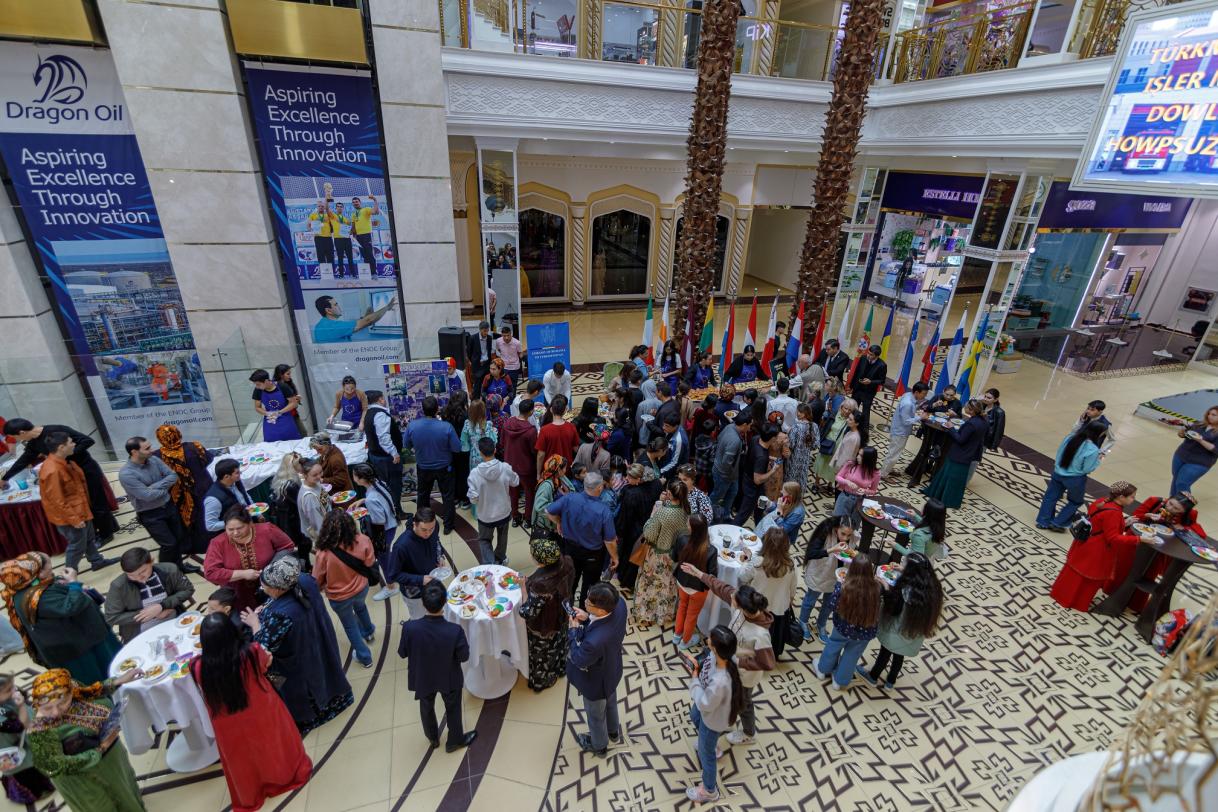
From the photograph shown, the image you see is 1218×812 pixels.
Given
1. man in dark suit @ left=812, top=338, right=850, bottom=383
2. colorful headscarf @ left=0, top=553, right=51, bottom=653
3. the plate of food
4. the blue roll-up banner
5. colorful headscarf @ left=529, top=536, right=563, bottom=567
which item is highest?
the blue roll-up banner

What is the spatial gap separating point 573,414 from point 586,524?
13.5ft

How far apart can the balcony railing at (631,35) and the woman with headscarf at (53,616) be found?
9326 mm

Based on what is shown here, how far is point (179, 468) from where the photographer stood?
5.92m

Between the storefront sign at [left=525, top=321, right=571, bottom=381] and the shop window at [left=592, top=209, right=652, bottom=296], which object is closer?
the storefront sign at [left=525, top=321, right=571, bottom=381]

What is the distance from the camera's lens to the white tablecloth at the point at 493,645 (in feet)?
→ 15.3

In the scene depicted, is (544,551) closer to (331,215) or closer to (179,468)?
(179,468)

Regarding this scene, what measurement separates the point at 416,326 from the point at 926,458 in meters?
8.13

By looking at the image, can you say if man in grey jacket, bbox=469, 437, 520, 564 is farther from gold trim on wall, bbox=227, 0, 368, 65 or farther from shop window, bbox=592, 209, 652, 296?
shop window, bbox=592, 209, 652, 296

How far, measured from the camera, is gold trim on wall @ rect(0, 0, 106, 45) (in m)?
6.36

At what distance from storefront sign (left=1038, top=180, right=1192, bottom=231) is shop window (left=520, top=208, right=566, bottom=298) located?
36.6 feet

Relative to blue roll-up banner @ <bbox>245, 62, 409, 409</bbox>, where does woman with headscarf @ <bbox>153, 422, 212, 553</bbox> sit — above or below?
below

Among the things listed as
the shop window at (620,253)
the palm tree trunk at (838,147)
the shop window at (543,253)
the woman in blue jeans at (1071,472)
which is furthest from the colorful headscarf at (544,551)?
the shop window at (620,253)

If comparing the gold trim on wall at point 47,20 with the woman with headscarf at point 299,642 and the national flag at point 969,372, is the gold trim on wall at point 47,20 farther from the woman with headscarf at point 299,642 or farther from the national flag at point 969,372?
the national flag at point 969,372

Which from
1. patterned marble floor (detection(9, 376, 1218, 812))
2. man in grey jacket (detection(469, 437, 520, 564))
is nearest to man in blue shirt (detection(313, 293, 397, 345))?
patterned marble floor (detection(9, 376, 1218, 812))
